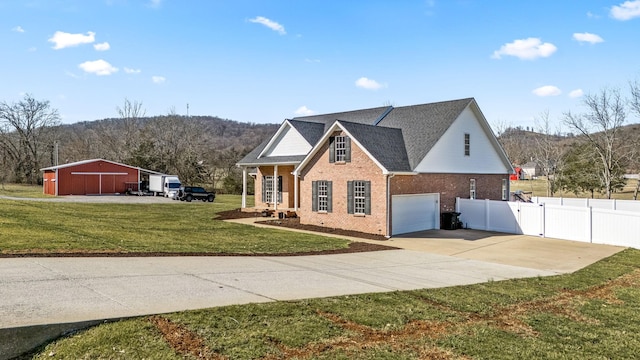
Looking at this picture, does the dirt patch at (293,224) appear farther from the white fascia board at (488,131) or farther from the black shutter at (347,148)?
the white fascia board at (488,131)

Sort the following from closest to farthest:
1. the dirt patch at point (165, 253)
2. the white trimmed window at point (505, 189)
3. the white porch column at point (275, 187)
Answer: the dirt patch at point (165, 253), the white porch column at point (275, 187), the white trimmed window at point (505, 189)

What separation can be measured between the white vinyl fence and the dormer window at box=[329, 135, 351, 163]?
26.1 feet

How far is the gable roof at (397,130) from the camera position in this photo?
22656 mm

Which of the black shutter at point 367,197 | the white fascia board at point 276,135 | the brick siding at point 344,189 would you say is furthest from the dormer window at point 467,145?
the white fascia board at point 276,135

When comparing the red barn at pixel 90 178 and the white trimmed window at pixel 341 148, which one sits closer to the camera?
the white trimmed window at pixel 341 148

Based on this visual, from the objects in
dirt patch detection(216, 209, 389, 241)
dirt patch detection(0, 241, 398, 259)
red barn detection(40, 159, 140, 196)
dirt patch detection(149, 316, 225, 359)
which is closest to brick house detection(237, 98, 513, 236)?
dirt patch detection(216, 209, 389, 241)

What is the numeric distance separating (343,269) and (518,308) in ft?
17.3

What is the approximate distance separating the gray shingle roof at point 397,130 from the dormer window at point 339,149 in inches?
30.3

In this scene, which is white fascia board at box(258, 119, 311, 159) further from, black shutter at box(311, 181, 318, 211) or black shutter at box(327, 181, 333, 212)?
black shutter at box(327, 181, 333, 212)

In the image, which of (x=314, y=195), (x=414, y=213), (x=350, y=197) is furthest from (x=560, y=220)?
(x=314, y=195)

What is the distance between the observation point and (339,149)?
76.5 feet

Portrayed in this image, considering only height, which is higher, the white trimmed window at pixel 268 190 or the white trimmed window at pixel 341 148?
the white trimmed window at pixel 341 148

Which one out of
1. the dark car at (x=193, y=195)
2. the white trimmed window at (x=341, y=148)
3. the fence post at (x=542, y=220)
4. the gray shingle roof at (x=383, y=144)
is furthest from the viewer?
the dark car at (x=193, y=195)

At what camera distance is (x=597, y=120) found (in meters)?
39.0
